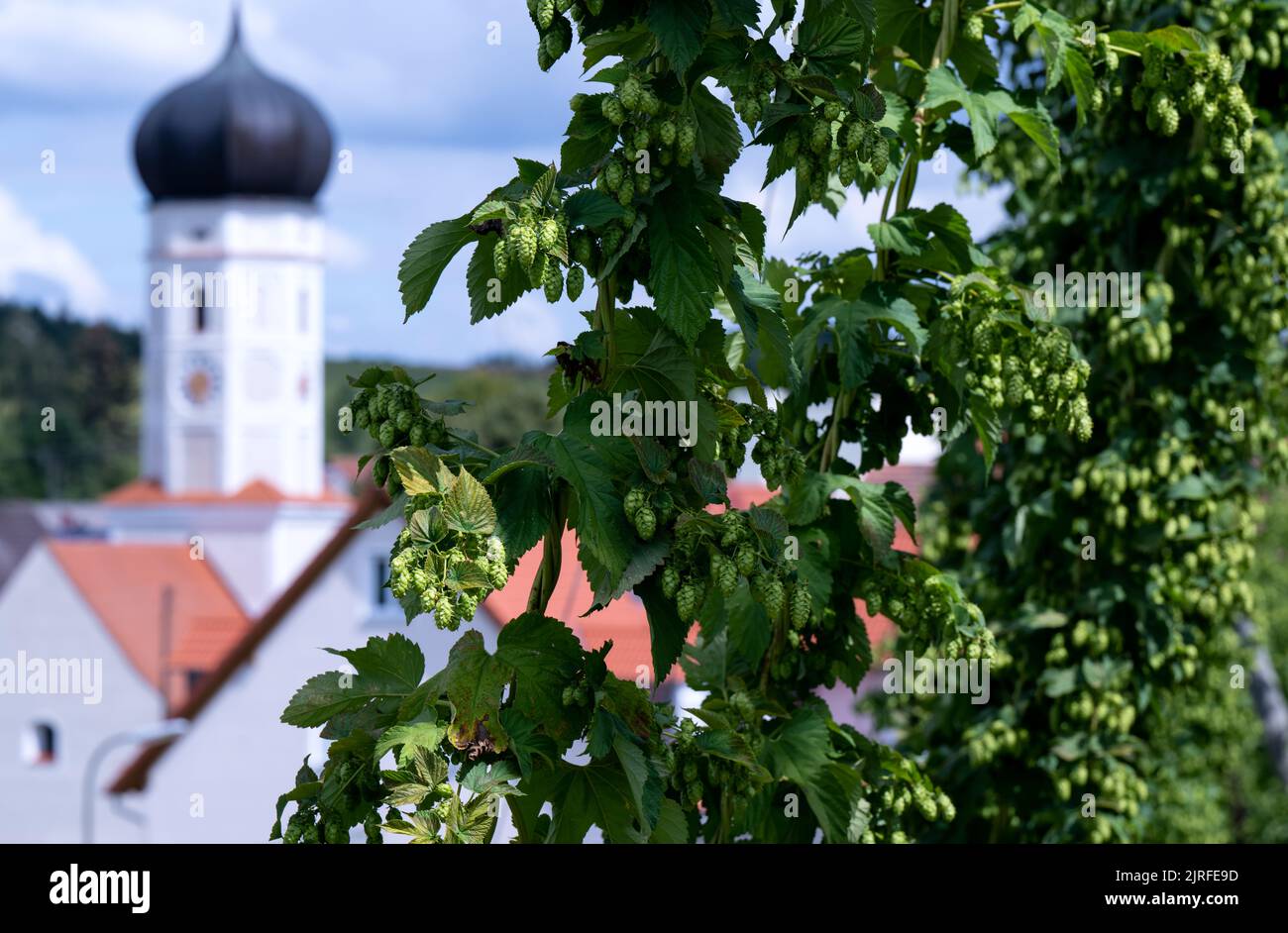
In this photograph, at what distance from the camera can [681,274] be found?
291 cm

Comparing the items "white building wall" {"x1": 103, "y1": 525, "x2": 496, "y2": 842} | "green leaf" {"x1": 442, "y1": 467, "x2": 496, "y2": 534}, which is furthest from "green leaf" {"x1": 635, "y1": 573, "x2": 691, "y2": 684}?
"white building wall" {"x1": 103, "y1": 525, "x2": 496, "y2": 842}

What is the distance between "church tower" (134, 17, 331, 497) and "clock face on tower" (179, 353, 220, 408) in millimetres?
45

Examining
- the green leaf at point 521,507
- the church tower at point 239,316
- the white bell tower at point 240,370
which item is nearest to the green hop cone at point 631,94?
the green leaf at point 521,507

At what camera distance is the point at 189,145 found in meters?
70.6

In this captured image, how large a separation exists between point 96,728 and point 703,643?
64478mm

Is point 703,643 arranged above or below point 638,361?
below

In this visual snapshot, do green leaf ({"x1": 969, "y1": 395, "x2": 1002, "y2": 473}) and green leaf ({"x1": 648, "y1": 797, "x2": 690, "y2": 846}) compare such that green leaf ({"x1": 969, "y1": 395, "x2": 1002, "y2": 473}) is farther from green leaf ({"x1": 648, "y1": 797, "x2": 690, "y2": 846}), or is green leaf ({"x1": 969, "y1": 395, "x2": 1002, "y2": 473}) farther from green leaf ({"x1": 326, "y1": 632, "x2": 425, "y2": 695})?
green leaf ({"x1": 326, "y1": 632, "x2": 425, "y2": 695})

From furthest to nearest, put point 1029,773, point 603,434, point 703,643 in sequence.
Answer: point 1029,773
point 703,643
point 603,434

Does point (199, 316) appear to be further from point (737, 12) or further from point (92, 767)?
point (737, 12)

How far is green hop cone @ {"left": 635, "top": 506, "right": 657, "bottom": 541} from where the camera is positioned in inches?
109

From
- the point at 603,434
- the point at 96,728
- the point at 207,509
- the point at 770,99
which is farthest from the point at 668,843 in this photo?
the point at 207,509

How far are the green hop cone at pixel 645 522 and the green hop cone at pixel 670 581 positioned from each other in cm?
7

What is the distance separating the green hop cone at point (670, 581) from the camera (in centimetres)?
279
